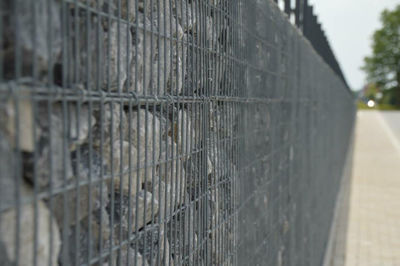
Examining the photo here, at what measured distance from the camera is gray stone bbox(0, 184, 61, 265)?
0.96 metres

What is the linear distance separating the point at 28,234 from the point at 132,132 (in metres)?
0.51

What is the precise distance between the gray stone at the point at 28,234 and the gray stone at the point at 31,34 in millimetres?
221

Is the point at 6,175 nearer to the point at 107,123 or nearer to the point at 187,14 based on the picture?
the point at 107,123

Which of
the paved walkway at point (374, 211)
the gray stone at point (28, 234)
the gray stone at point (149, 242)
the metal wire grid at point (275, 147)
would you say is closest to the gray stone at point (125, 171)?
the gray stone at point (149, 242)

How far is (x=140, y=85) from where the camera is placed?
1509 millimetres

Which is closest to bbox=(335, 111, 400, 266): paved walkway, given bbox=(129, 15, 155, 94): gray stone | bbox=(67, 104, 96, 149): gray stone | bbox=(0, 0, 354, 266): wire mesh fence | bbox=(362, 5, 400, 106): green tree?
bbox=(0, 0, 354, 266): wire mesh fence

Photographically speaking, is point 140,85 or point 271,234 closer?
point 140,85

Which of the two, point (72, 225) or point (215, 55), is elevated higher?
point (215, 55)

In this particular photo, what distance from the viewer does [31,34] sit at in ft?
3.23

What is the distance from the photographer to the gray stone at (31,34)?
943 mm

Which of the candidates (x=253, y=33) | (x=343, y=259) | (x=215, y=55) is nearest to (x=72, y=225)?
(x=215, y=55)

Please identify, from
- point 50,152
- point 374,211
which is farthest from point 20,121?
point 374,211

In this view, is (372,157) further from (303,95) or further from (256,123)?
(256,123)

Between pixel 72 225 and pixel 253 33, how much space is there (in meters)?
1.78
